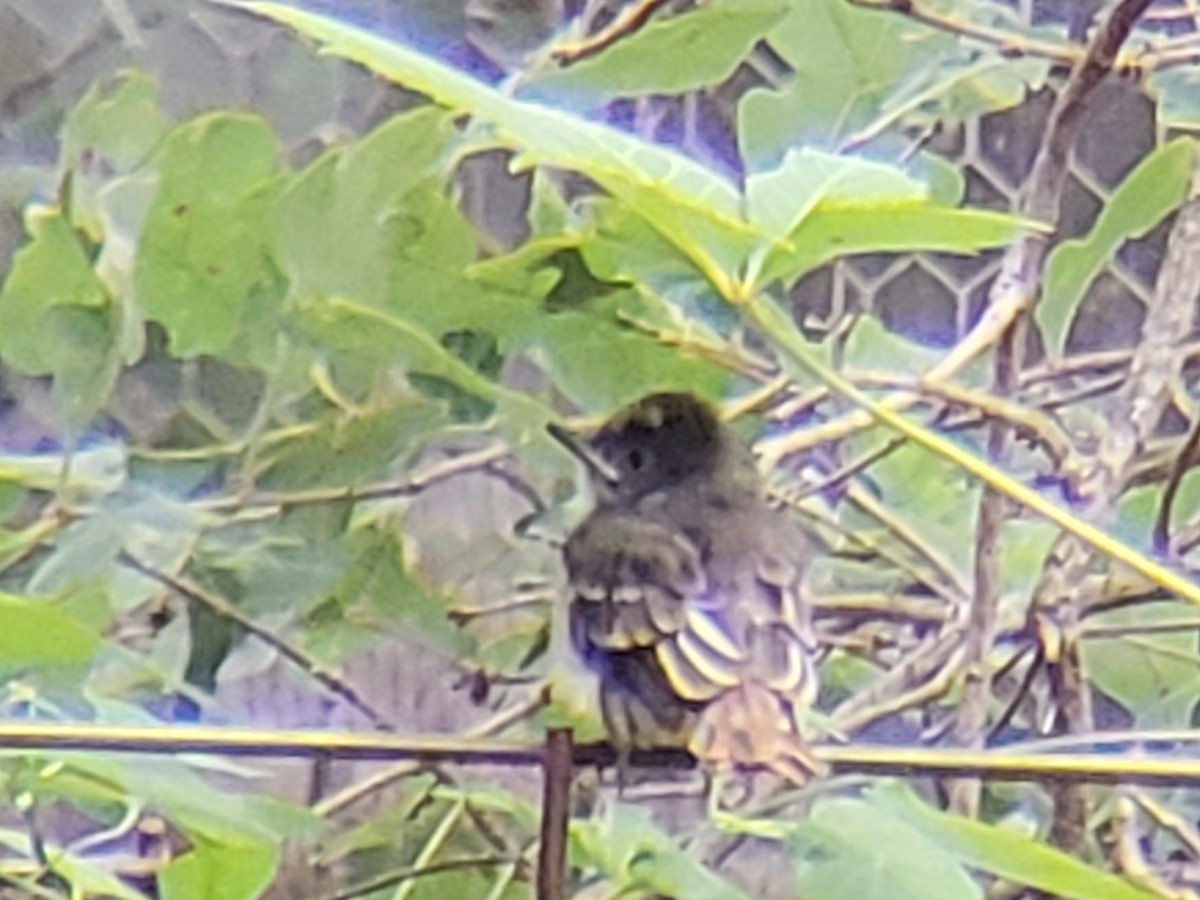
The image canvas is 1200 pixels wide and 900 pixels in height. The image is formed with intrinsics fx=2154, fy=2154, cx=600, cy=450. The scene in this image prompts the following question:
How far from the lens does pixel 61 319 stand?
0.70 meters

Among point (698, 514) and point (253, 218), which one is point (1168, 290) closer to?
point (698, 514)

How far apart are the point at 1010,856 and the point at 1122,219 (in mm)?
347

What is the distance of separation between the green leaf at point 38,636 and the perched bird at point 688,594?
0.27m

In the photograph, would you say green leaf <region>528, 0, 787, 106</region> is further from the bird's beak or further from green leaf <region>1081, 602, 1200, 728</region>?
green leaf <region>1081, 602, 1200, 728</region>

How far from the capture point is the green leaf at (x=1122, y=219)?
843 millimetres

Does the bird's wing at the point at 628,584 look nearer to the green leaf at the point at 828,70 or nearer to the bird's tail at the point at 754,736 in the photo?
the bird's tail at the point at 754,736

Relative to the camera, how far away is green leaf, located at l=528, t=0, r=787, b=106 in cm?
61

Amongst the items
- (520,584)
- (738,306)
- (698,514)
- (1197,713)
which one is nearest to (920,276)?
(1197,713)

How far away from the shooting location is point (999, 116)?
1439mm

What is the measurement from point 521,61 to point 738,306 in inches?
23.3

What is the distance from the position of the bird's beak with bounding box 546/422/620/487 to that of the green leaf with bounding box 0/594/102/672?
13.7 inches

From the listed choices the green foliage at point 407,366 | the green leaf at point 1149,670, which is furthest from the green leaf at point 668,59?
the green leaf at point 1149,670

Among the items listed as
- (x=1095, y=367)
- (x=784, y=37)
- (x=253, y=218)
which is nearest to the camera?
(x=253, y=218)

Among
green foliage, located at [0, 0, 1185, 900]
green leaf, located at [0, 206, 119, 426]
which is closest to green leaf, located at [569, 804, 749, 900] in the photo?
green foliage, located at [0, 0, 1185, 900]
